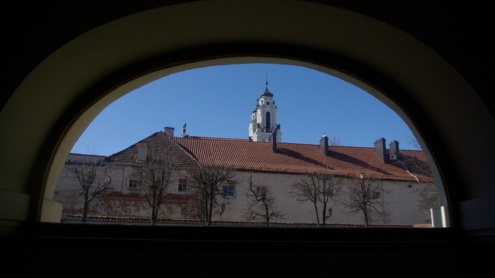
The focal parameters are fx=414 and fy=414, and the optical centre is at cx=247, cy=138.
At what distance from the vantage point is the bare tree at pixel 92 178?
9906mm

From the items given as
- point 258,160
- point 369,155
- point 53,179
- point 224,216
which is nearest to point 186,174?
point 224,216

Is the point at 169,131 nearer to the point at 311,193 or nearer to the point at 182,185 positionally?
the point at 182,185

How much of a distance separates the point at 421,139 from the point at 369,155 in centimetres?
1902

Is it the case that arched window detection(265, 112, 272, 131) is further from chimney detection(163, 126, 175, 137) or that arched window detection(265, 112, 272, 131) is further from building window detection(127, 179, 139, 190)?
building window detection(127, 179, 139, 190)

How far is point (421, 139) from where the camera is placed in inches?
91.5

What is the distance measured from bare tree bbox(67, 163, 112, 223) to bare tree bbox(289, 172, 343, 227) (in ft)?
24.8

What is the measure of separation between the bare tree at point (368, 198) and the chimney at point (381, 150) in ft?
7.13

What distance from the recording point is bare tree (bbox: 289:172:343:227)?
15.9 metres

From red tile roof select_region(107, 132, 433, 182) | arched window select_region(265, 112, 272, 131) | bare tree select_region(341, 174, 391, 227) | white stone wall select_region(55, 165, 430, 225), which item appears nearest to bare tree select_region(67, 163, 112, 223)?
white stone wall select_region(55, 165, 430, 225)

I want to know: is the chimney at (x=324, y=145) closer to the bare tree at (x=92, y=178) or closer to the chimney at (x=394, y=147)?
the chimney at (x=394, y=147)

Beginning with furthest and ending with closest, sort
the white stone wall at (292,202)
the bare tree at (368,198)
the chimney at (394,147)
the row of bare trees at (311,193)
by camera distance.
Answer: the chimney at (394,147) → the bare tree at (368,198) → the white stone wall at (292,202) → the row of bare trees at (311,193)

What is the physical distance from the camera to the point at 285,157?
20094 millimetres

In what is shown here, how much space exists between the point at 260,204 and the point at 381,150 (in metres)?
7.57

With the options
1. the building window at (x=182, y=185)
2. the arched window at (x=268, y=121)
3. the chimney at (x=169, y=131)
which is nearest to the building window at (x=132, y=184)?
the building window at (x=182, y=185)
